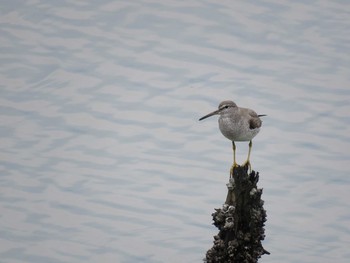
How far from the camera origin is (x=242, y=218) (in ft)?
57.9

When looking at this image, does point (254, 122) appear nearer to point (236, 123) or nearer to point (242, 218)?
point (236, 123)

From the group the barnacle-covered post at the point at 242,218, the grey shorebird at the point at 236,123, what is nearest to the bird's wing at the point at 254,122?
the grey shorebird at the point at 236,123

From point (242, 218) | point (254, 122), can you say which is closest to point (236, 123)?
point (254, 122)

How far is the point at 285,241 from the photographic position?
83.1 ft

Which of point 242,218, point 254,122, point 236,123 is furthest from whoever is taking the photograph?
point 254,122

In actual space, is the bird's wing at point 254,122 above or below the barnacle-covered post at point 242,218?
above

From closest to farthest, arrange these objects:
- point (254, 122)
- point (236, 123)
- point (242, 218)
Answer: point (242, 218)
point (236, 123)
point (254, 122)

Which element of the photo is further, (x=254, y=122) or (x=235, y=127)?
(x=254, y=122)

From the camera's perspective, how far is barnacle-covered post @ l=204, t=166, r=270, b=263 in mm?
17594

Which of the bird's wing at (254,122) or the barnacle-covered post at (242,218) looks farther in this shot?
the bird's wing at (254,122)

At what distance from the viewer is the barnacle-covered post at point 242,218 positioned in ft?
57.7

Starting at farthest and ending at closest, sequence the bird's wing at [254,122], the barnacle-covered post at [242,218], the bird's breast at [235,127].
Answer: the bird's wing at [254,122]
the bird's breast at [235,127]
the barnacle-covered post at [242,218]

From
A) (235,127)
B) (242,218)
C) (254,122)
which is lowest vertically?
(242,218)

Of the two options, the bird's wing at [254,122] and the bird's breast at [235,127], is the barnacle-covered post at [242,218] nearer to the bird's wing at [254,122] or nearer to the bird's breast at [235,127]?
the bird's breast at [235,127]
